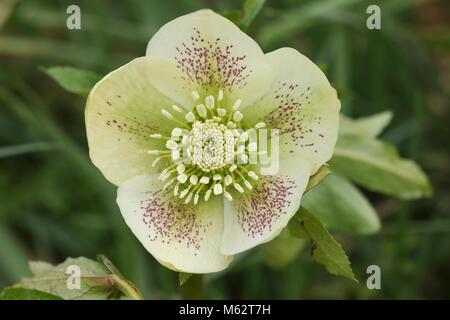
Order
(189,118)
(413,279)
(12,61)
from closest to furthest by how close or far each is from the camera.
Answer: (189,118) → (413,279) → (12,61)

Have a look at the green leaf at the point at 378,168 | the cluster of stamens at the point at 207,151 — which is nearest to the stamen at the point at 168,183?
the cluster of stamens at the point at 207,151

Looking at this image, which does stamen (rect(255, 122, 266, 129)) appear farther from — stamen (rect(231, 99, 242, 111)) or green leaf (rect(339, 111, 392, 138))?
green leaf (rect(339, 111, 392, 138))

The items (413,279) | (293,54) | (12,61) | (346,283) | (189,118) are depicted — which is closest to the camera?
(293,54)

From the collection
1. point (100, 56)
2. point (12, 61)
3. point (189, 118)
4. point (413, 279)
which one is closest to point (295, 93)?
point (189, 118)

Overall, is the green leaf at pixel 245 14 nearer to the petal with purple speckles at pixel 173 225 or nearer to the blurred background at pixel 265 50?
the petal with purple speckles at pixel 173 225

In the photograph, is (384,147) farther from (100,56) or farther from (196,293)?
(100,56)

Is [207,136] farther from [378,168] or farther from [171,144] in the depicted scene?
[378,168]

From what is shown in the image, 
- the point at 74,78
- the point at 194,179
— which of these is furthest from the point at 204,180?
the point at 74,78
